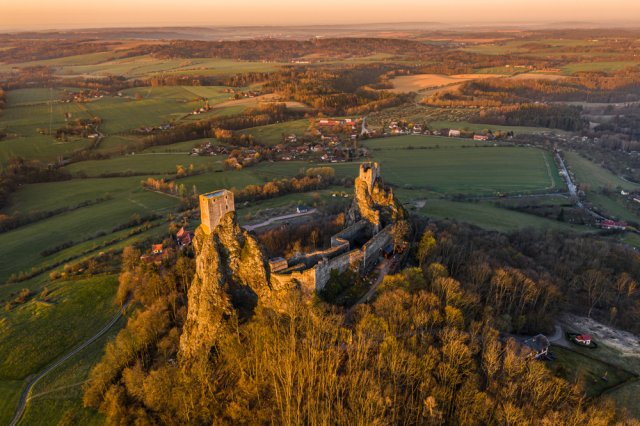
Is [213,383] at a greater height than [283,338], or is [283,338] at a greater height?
[283,338]

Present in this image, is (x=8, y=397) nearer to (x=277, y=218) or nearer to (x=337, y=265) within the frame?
(x=337, y=265)

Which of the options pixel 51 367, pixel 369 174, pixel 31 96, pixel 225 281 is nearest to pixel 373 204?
pixel 369 174

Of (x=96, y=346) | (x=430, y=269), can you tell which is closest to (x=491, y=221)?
(x=430, y=269)

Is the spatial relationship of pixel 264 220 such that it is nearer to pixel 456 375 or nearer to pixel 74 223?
pixel 74 223

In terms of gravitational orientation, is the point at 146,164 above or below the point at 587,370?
above

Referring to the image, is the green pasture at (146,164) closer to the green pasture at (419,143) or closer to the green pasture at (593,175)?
the green pasture at (419,143)

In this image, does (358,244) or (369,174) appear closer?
(358,244)

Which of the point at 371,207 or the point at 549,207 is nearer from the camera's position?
the point at 371,207
